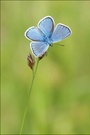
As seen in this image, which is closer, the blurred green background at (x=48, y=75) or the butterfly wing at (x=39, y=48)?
the butterfly wing at (x=39, y=48)

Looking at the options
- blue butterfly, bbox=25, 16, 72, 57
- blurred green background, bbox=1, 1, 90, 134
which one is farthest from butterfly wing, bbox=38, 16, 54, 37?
blurred green background, bbox=1, 1, 90, 134

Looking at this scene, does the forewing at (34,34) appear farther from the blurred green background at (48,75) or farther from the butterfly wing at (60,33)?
the blurred green background at (48,75)

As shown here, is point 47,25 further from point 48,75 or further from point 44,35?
point 48,75

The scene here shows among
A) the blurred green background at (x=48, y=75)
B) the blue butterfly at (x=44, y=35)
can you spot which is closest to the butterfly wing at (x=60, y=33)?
the blue butterfly at (x=44, y=35)

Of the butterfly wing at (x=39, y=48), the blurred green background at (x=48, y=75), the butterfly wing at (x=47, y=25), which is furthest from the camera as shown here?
the blurred green background at (x=48, y=75)

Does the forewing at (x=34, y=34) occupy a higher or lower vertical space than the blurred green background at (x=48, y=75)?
higher

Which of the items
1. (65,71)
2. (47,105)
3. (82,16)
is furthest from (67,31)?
(82,16)

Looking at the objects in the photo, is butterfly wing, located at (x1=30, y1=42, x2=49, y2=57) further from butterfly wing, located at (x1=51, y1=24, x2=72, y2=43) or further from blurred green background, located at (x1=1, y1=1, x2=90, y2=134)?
blurred green background, located at (x1=1, y1=1, x2=90, y2=134)

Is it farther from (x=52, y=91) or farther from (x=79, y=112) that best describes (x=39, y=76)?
(x=79, y=112)
